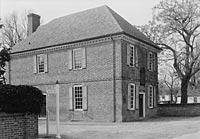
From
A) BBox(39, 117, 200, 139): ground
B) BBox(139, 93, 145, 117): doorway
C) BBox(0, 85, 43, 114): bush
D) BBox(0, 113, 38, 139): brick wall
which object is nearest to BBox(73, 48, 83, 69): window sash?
BBox(139, 93, 145, 117): doorway

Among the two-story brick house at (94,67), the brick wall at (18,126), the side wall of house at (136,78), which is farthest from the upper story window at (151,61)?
the brick wall at (18,126)

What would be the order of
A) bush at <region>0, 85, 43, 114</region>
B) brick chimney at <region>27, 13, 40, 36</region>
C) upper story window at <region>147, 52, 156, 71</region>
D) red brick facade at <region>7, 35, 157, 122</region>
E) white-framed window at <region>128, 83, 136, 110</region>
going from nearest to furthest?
1. bush at <region>0, 85, 43, 114</region>
2. red brick facade at <region>7, 35, 157, 122</region>
3. white-framed window at <region>128, 83, 136, 110</region>
4. upper story window at <region>147, 52, 156, 71</region>
5. brick chimney at <region>27, 13, 40, 36</region>

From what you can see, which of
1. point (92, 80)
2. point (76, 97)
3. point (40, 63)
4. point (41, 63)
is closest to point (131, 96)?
point (92, 80)

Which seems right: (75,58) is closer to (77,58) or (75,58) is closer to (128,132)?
(77,58)

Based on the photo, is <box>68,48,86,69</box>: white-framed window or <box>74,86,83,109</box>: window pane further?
<box>68,48,86,69</box>: white-framed window

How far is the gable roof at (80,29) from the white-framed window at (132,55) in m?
0.91

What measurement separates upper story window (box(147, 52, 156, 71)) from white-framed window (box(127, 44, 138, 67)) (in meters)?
2.62

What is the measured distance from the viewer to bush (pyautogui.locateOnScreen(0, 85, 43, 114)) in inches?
462

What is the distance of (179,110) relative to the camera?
93.5 feet

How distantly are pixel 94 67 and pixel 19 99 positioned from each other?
37.0 feet

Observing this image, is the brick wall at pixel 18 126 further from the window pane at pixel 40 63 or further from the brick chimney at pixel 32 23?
the brick chimney at pixel 32 23

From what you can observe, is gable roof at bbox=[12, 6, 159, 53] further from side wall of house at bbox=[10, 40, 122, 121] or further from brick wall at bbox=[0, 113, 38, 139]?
brick wall at bbox=[0, 113, 38, 139]

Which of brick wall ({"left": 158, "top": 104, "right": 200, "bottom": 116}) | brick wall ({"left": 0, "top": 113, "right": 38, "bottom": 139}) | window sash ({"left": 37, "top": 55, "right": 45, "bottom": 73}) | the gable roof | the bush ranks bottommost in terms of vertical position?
brick wall ({"left": 158, "top": 104, "right": 200, "bottom": 116})

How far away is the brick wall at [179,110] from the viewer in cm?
2783
